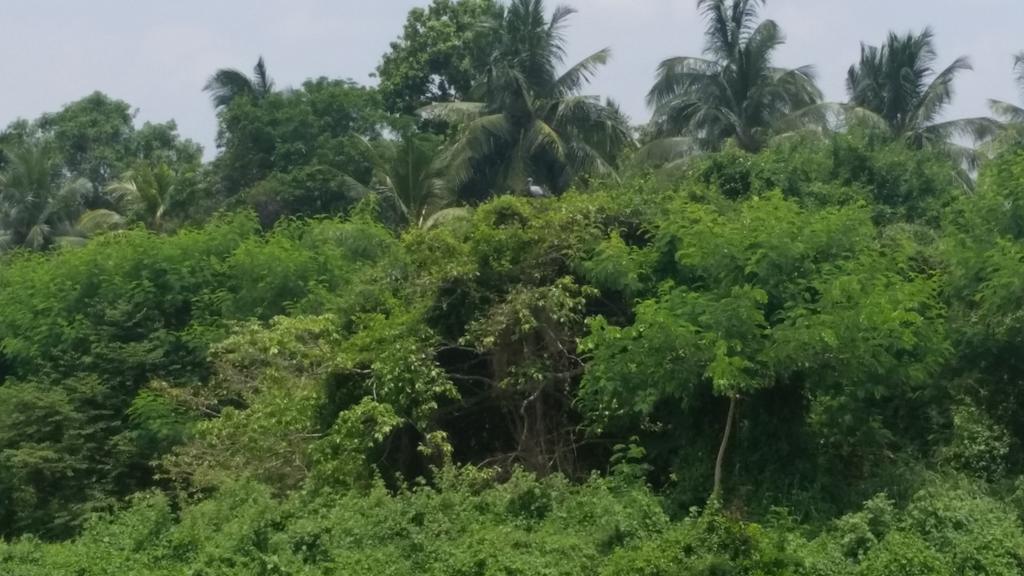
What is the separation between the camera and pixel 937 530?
1307cm

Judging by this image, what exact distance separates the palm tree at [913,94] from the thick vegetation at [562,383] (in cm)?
453

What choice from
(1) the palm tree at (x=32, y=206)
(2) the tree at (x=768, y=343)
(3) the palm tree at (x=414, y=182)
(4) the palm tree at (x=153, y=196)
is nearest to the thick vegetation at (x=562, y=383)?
(2) the tree at (x=768, y=343)

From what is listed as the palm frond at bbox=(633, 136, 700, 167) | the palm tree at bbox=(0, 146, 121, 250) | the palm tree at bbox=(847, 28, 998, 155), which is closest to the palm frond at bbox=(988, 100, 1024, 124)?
the palm tree at bbox=(847, 28, 998, 155)

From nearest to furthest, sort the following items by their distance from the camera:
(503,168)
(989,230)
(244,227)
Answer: (989,230)
(244,227)
(503,168)

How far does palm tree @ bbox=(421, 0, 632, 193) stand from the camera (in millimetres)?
27047

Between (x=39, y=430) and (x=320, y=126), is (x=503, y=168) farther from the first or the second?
(x=39, y=430)

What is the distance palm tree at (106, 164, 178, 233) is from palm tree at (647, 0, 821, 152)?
1163 cm

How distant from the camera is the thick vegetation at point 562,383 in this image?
554 inches

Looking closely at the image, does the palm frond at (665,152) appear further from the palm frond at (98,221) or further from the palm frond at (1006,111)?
the palm frond at (98,221)

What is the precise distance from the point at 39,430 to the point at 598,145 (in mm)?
11846

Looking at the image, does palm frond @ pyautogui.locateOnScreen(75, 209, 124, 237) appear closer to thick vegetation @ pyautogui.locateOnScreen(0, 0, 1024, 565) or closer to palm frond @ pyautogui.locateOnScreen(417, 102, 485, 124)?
thick vegetation @ pyautogui.locateOnScreen(0, 0, 1024, 565)

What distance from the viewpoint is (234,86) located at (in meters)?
35.8

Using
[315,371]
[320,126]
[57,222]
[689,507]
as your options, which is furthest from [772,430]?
[57,222]

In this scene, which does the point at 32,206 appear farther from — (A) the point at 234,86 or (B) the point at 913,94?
(B) the point at 913,94
